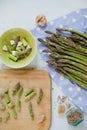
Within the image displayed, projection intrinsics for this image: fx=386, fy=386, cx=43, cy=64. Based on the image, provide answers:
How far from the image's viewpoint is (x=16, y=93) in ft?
4.88

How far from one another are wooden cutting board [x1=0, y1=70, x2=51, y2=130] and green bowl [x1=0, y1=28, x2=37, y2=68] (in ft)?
0.10

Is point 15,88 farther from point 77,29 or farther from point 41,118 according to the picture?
point 77,29

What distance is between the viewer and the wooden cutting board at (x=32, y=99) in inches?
57.2

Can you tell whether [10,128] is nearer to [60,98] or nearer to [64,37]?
[60,98]

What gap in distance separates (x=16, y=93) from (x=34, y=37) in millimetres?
239

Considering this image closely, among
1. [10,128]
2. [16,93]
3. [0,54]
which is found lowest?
[10,128]

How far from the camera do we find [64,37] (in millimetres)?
1560

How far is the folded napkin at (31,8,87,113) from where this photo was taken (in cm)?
150

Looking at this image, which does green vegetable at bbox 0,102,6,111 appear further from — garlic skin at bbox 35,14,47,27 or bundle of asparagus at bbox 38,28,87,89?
garlic skin at bbox 35,14,47,27

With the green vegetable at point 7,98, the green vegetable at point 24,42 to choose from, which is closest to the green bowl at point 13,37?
the green vegetable at point 24,42

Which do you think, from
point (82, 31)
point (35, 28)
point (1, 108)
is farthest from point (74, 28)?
Result: point (1, 108)

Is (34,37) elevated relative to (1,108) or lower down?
elevated

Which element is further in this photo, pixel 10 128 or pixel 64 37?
pixel 64 37

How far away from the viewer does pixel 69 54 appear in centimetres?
153
